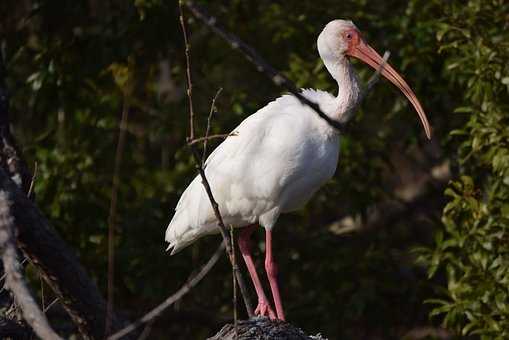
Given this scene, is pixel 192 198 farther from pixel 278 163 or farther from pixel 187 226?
pixel 278 163

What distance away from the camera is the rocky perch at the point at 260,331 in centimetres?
456

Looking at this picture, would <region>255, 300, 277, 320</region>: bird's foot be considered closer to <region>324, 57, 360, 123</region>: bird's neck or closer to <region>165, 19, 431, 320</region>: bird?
<region>165, 19, 431, 320</region>: bird

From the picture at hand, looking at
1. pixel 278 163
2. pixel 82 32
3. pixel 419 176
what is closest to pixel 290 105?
pixel 278 163

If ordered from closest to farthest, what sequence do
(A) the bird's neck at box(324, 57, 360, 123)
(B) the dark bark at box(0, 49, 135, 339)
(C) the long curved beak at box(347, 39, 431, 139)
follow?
(B) the dark bark at box(0, 49, 135, 339), (A) the bird's neck at box(324, 57, 360, 123), (C) the long curved beak at box(347, 39, 431, 139)

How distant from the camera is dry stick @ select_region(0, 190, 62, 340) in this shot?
268 centimetres

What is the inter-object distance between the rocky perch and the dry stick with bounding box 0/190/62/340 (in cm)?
179

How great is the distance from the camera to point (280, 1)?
8227mm

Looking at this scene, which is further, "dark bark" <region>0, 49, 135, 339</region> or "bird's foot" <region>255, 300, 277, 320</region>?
"bird's foot" <region>255, 300, 277, 320</region>

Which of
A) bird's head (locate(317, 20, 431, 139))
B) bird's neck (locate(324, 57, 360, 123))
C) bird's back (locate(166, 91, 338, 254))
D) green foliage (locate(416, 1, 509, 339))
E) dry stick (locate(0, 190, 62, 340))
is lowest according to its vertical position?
green foliage (locate(416, 1, 509, 339))

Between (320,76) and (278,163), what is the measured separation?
1.90 meters

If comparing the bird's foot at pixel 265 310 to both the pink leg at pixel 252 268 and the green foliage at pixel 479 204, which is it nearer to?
the pink leg at pixel 252 268

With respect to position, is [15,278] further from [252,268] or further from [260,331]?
[252,268]

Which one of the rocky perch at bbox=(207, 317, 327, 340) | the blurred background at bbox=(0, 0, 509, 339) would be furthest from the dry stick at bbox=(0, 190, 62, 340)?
the blurred background at bbox=(0, 0, 509, 339)

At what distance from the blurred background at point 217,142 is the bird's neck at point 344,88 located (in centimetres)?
102
